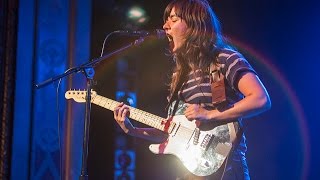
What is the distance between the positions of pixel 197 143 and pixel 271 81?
195 cm

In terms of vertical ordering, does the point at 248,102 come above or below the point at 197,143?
above

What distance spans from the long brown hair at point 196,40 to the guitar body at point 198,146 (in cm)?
27

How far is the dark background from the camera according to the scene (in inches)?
154

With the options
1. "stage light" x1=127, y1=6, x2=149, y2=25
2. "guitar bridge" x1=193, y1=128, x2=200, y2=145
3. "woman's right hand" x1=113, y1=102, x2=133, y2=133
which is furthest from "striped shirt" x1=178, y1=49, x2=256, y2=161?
"stage light" x1=127, y1=6, x2=149, y2=25

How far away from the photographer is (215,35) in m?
2.54

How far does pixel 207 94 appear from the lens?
7.70 ft

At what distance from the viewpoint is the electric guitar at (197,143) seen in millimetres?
2236

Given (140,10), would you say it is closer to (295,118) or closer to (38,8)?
(38,8)

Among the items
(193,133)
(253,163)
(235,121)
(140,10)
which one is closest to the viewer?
(235,121)

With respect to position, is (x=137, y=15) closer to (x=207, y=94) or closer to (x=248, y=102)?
(x=207, y=94)

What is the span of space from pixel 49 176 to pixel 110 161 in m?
0.67

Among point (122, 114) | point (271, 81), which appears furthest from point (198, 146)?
point (271, 81)

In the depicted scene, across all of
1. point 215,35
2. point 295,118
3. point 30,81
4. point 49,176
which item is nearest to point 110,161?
point 49,176

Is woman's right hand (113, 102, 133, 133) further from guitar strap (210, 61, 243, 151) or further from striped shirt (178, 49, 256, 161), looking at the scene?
guitar strap (210, 61, 243, 151)
